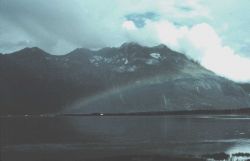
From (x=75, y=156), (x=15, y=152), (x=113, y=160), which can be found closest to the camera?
(x=113, y=160)

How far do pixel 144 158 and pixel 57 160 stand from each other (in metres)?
18.2

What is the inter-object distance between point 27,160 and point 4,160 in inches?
193

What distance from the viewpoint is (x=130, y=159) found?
3526 inches

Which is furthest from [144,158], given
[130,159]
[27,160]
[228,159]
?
[27,160]

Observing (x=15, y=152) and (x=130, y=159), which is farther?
(x=15, y=152)

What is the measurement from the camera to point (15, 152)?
112 meters

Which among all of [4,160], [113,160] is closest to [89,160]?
[113,160]

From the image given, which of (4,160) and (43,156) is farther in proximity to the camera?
(43,156)

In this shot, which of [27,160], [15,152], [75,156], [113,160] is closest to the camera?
[113,160]

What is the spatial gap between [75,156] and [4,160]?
1689 cm

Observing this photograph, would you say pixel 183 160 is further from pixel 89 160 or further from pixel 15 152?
pixel 15 152

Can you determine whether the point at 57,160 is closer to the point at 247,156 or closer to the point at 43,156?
the point at 43,156

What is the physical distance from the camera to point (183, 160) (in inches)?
3489

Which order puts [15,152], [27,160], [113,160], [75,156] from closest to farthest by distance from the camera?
[113,160], [27,160], [75,156], [15,152]
